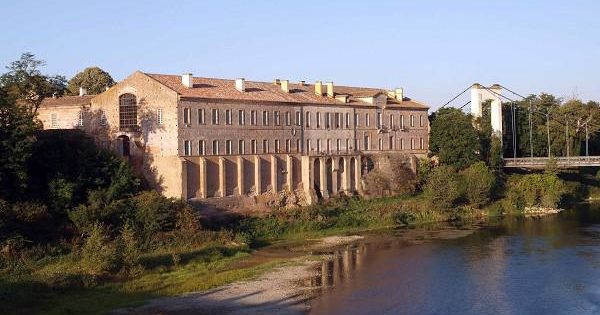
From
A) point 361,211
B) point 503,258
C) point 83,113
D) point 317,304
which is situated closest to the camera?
point 317,304

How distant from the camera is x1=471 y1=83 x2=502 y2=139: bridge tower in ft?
265

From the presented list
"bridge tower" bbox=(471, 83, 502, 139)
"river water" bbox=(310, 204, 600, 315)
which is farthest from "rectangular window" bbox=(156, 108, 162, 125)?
"bridge tower" bbox=(471, 83, 502, 139)

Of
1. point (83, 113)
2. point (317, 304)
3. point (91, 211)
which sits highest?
point (83, 113)

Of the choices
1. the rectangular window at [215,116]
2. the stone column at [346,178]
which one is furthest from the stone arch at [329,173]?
the rectangular window at [215,116]

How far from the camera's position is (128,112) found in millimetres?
52781

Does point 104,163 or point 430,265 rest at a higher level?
point 104,163

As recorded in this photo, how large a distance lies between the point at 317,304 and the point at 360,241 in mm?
18694

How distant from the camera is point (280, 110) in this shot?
59312 millimetres

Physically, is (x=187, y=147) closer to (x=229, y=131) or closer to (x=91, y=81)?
(x=229, y=131)

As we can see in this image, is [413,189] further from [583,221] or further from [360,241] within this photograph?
[360,241]

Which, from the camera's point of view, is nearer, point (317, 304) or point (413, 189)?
point (317, 304)

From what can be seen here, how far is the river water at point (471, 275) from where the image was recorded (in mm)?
31766

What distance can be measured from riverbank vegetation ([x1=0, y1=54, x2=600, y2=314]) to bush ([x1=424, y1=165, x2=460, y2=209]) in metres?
0.08

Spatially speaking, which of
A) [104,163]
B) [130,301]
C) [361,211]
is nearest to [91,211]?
[104,163]
